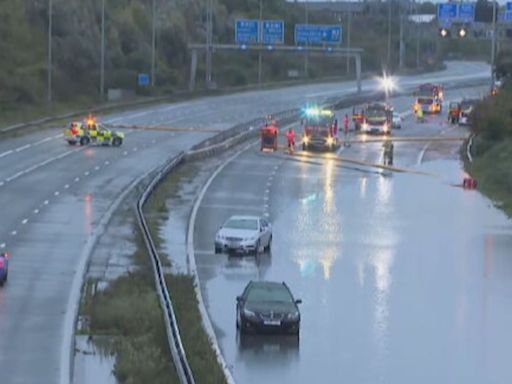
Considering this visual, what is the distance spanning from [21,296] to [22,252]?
667 centimetres

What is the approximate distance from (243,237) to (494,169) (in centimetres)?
2662

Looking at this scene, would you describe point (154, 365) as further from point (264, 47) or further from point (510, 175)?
point (264, 47)

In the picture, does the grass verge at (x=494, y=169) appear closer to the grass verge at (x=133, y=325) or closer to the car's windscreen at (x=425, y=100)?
the grass verge at (x=133, y=325)

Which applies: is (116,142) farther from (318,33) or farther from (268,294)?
(318,33)

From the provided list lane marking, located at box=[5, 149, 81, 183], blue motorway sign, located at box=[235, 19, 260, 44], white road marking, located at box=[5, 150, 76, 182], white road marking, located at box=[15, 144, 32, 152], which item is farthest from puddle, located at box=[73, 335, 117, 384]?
blue motorway sign, located at box=[235, 19, 260, 44]

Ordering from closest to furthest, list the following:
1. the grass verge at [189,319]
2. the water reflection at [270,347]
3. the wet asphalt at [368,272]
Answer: the grass verge at [189,319]
the wet asphalt at [368,272]
the water reflection at [270,347]

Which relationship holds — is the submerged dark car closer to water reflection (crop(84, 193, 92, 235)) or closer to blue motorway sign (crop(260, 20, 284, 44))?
water reflection (crop(84, 193, 92, 235))

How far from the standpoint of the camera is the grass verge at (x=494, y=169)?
197 ft

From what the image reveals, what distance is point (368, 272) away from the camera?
133 feet

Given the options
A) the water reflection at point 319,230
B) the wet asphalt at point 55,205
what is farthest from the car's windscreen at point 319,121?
the water reflection at point 319,230

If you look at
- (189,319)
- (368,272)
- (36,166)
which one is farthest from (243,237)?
(36,166)

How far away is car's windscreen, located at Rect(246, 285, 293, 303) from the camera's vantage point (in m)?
31.4

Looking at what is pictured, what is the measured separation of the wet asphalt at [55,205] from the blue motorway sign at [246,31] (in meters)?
12.5

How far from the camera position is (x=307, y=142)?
77.8 meters
